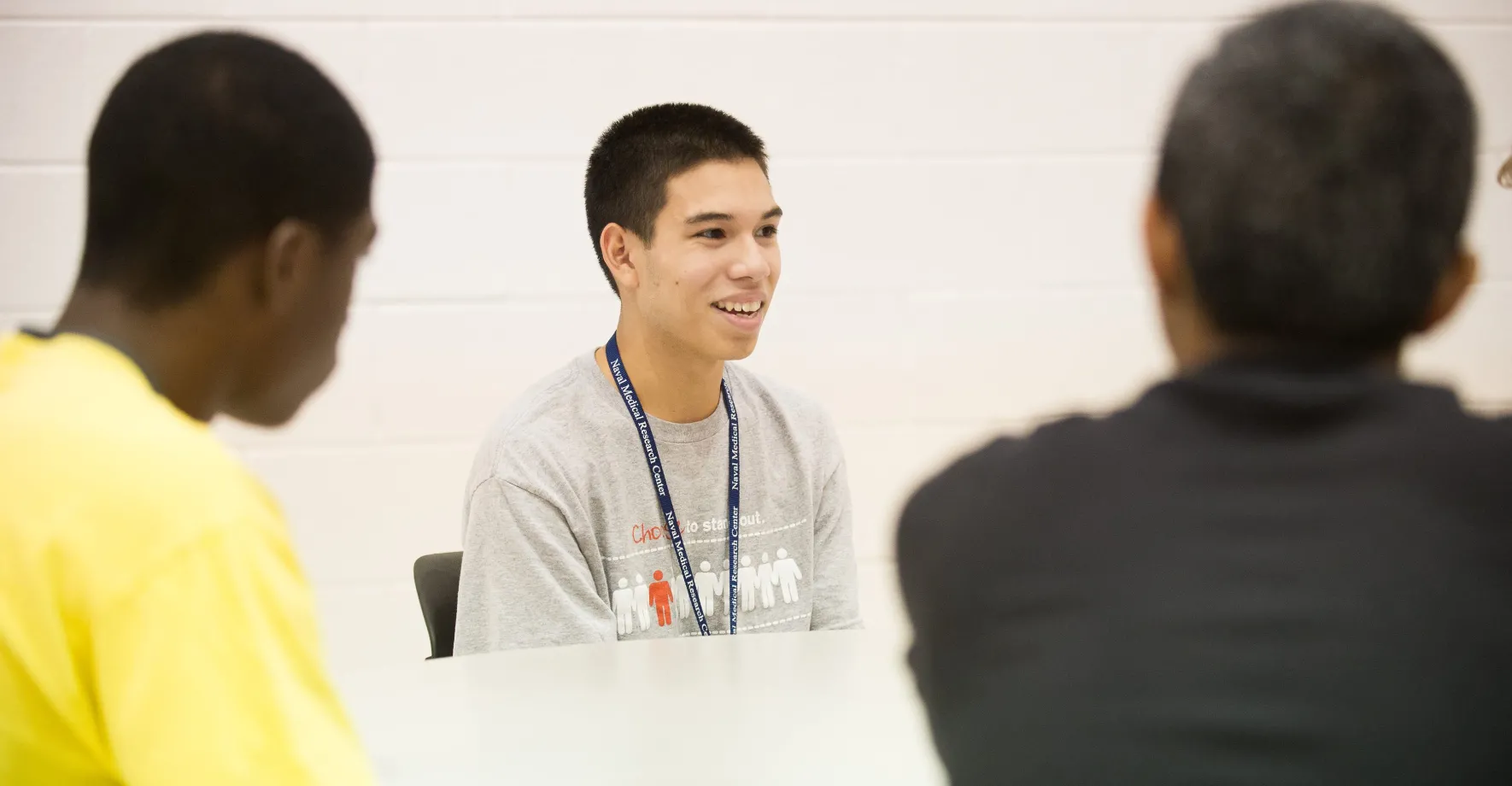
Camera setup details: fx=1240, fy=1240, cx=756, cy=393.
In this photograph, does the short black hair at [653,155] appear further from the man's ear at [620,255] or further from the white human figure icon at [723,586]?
the white human figure icon at [723,586]

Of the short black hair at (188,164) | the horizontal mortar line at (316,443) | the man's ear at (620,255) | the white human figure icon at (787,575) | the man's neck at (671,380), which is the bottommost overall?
the horizontal mortar line at (316,443)

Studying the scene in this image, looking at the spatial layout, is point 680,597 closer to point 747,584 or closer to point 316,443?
point 747,584

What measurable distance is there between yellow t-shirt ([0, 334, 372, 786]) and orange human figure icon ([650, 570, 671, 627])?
1184mm

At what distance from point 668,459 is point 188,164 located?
4.21ft

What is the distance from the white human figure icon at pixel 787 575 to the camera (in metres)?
2.19

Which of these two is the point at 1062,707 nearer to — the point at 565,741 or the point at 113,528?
the point at 113,528

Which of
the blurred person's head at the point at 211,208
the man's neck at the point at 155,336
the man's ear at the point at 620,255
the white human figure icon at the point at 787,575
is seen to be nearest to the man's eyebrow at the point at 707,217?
the man's ear at the point at 620,255

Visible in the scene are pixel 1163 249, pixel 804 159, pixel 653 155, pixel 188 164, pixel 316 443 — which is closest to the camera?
pixel 1163 249

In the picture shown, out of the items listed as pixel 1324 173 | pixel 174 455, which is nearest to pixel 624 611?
pixel 174 455

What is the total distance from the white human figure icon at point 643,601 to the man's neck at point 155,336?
1.12m

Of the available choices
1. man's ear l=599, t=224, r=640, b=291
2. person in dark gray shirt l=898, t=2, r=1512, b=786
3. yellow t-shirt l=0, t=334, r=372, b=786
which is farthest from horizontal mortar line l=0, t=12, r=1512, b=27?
person in dark gray shirt l=898, t=2, r=1512, b=786

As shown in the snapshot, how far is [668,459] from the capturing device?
218 centimetres

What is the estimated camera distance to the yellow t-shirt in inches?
31.8

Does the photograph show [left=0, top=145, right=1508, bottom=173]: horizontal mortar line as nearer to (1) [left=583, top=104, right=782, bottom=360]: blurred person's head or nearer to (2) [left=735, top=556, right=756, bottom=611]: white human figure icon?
(1) [left=583, top=104, right=782, bottom=360]: blurred person's head
